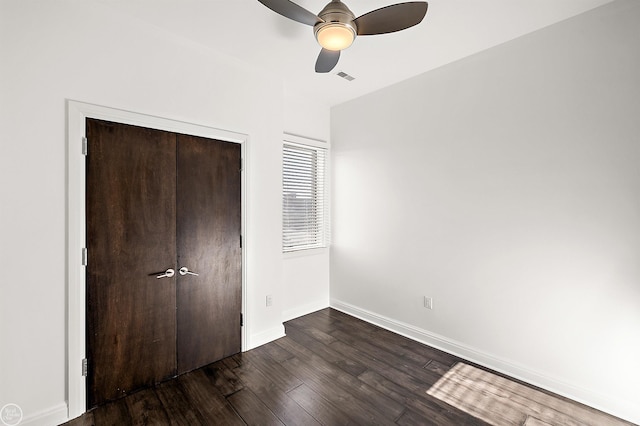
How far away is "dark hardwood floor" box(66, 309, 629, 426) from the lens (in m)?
1.91

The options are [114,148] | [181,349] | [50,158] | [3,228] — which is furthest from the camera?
[181,349]

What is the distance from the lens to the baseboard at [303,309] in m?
3.56

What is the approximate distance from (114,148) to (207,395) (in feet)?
6.63

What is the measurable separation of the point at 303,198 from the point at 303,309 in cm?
152

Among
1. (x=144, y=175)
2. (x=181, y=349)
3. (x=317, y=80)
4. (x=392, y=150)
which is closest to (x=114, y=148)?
(x=144, y=175)

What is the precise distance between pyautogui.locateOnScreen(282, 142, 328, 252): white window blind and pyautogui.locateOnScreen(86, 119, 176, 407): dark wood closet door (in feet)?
4.94

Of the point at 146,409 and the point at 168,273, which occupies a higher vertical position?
the point at 168,273

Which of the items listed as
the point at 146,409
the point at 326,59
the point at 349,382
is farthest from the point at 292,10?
the point at 146,409

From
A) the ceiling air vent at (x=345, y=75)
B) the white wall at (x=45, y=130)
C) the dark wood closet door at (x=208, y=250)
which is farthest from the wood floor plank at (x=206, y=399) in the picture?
the ceiling air vent at (x=345, y=75)

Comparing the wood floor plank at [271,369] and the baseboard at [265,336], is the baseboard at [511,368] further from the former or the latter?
the wood floor plank at [271,369]

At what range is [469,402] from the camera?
81.4 inches

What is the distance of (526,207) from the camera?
2.35m

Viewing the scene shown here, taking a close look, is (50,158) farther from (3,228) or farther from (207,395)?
(207,395)

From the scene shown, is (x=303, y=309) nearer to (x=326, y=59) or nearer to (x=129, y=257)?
(x=129, y=257)
